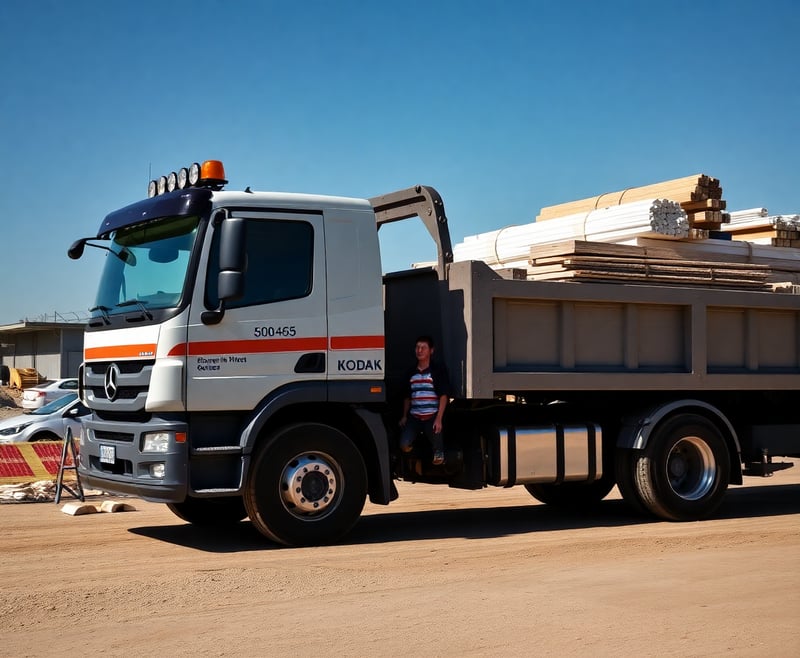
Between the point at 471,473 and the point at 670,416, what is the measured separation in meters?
2.29

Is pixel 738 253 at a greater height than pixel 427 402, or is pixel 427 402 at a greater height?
pixel 738 253

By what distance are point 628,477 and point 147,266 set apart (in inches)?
209

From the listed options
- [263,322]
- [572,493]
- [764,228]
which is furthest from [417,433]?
[764,228]

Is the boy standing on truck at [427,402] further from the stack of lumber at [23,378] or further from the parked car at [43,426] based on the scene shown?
the stack of lumber at [23,378]

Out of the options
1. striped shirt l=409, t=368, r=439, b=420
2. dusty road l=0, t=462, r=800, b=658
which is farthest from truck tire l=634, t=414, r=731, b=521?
striped shirt l=409, t=368, r=439, b=420

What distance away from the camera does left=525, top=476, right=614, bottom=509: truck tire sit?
38.8 feet

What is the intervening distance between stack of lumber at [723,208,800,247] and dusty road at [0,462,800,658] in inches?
142

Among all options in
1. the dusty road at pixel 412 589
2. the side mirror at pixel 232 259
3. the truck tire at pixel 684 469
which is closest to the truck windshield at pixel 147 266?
the side mirror at pixel 232 259

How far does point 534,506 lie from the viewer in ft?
41.3

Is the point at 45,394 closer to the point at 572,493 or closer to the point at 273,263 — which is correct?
the point at 572,493

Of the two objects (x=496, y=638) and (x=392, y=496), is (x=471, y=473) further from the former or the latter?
(x=496, y=638)

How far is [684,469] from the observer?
11.1 metres

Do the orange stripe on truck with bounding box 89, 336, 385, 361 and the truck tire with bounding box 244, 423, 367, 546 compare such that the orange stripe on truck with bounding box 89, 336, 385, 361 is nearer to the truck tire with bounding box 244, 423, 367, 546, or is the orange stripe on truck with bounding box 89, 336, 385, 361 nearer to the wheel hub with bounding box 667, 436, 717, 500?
the truck tire with bounding box 244, 423, 367, 546

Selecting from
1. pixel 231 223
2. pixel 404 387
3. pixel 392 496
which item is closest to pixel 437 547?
pixel 392 496
